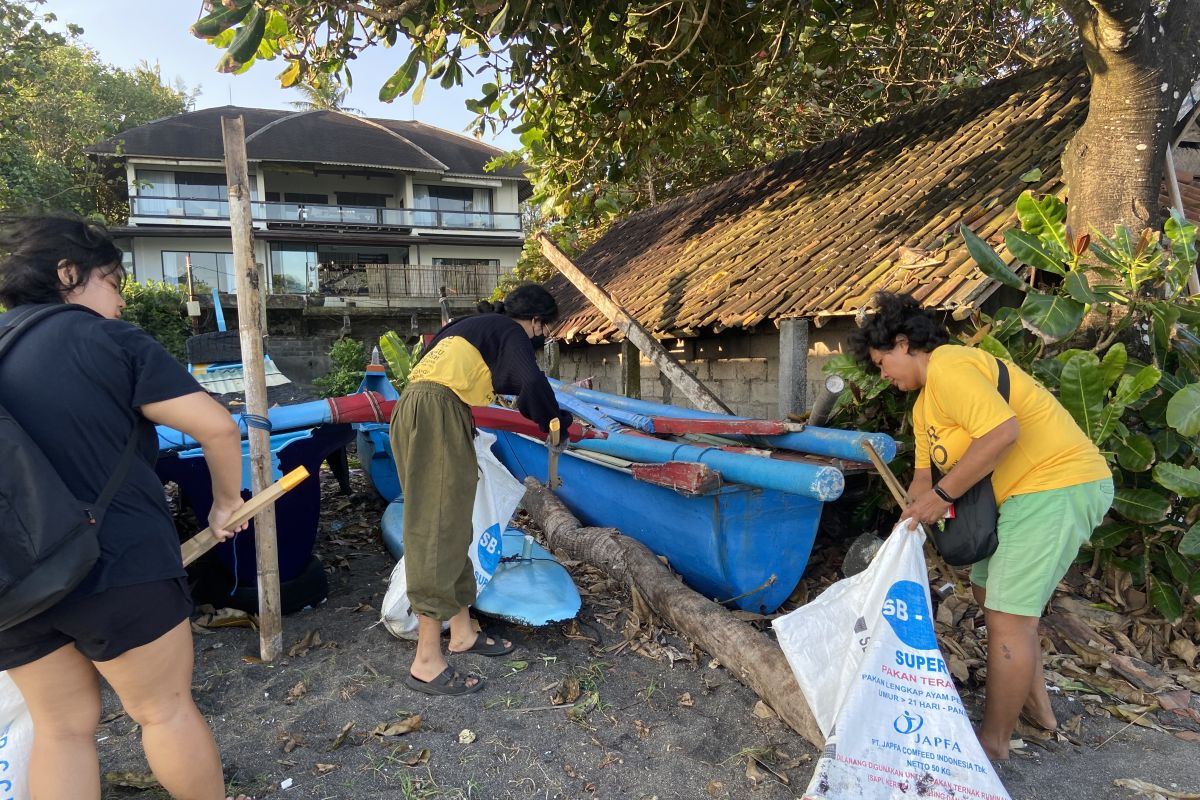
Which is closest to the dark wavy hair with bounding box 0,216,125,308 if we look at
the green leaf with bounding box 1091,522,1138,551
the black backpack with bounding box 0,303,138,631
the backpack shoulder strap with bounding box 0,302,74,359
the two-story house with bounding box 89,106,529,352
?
the backpack shoulder strap with bounding box 0,302,74,359

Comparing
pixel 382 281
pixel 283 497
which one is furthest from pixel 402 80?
pixel 382 281

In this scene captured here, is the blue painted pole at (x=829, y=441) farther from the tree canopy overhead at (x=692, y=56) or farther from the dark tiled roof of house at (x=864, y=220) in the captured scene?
the tree canopy overhead at (x=692, y=56)

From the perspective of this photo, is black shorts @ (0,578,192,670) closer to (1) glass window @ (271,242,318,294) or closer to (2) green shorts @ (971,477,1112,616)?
(2) green shorts @ (971,477,1112,616)

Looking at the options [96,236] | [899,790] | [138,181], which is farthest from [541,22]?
[138,181]

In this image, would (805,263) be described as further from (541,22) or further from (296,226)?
(296,226)

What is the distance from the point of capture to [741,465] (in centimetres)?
368

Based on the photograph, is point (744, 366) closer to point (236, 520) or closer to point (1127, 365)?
point (1127, 365)

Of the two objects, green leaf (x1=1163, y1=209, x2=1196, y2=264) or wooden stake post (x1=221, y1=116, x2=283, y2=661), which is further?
green leaf (x1=1163, y1=209, x2=1196, y2=264)

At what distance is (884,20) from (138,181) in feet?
80.4

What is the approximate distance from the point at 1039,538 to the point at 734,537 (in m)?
1.64

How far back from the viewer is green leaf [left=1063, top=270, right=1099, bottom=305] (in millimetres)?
3957

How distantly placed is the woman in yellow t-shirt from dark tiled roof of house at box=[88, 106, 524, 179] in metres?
23.0

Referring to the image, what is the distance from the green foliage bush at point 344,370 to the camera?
1711cm

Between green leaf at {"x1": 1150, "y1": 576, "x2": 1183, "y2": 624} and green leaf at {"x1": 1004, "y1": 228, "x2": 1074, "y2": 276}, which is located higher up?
A: green leaf at {"x1": 1004, "y1": 228, "x2": 1074, "y2": 276}
